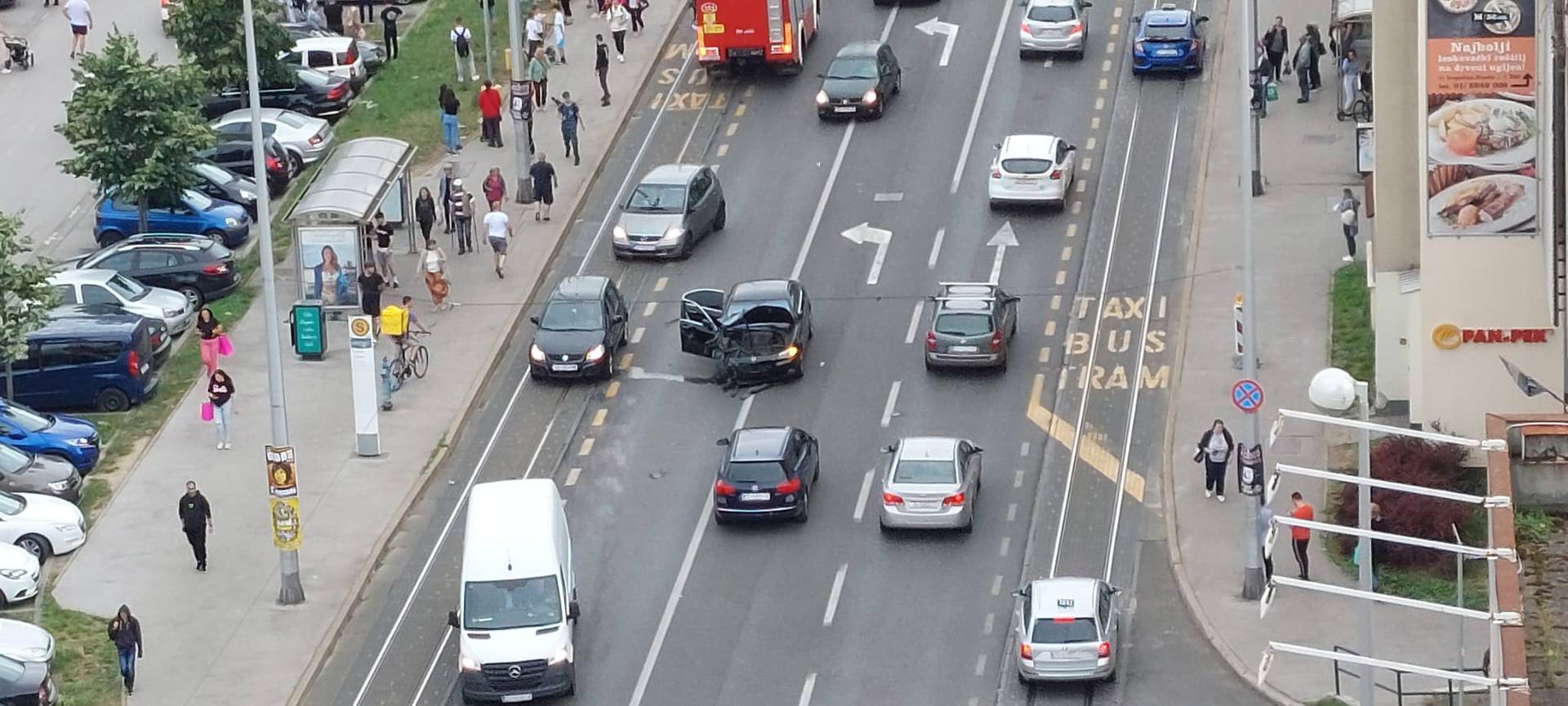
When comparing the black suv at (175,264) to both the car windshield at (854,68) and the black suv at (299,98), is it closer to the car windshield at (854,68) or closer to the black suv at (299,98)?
the black suv at (299,98)

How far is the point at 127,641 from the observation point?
1578 inches

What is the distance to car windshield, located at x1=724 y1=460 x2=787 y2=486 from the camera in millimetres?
44531

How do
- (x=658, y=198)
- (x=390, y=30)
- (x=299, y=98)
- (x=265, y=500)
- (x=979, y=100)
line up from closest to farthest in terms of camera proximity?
(x=265, y=500) < (x=658, y=198) < (x=979, y=100) < (x=299, y=98) < (x=390, y=30)

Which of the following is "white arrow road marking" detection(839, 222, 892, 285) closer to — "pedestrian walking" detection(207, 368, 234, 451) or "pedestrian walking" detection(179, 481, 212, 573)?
"pedestrian walking" detection(207, 368, 234, 451)

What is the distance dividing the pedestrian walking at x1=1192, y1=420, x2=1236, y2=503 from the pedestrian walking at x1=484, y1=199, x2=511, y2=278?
1603 cm

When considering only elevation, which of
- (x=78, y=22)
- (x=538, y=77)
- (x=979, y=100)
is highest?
(x=78, y=22)

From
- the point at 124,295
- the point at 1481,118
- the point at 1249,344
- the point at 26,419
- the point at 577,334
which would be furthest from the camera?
the point at 124,295

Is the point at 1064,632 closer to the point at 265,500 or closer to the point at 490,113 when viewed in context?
the point at 265,500

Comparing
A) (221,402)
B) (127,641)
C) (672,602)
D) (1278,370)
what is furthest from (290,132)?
→ (1278,370)

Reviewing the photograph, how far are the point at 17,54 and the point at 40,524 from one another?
2549 cm

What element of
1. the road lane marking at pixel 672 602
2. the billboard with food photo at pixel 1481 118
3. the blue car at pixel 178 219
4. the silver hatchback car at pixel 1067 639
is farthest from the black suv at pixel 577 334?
the billboard with food photo at pixel 1481 118

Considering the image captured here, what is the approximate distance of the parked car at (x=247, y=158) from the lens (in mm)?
59688

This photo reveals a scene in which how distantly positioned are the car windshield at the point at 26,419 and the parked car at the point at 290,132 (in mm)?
13428

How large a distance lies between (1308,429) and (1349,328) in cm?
371
